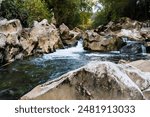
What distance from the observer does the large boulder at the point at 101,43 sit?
2102 centimetres

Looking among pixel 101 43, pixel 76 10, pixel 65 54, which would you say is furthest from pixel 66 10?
pixel 65 54

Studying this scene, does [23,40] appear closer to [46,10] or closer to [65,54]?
[65,54]

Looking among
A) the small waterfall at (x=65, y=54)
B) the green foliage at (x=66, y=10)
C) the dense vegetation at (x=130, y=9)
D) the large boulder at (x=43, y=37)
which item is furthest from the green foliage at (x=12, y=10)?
the dense vegetation at (x=130, y=9)

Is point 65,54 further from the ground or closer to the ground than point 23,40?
closer to the ground

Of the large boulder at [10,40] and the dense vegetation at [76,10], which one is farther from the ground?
the dense vegetation at [76,10]

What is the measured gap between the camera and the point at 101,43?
69.7 feet

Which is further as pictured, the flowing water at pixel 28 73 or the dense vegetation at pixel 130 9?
the dense vegetation at pixel 130 9

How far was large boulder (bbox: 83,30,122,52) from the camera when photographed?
21016 mm

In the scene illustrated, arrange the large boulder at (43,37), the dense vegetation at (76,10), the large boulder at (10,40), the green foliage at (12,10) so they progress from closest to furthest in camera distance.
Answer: the large boulder at (10,40) < the large boulder at (43,37) < the green foliage at (12,10) < the dense vegetation at (76,10)

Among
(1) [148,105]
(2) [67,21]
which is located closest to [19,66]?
(1) [148,105]

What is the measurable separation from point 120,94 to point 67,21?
35.7m

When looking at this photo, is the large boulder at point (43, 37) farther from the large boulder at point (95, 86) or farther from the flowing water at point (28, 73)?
the large boulder at point (95, 86)

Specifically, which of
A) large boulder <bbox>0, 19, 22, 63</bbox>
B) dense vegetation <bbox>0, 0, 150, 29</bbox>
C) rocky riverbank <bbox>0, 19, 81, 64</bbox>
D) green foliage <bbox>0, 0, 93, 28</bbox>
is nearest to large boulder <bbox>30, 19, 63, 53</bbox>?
rocky riverbank <bbox>0, 19, 81, 64</bbox>

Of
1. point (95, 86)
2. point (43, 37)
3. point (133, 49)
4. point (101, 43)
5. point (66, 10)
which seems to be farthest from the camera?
point (66, 10)
